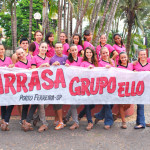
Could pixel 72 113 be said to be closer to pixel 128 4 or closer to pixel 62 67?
pixel 62 67

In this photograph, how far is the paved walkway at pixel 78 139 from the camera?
3.94 metres

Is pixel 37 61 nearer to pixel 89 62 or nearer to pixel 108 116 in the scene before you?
pixel 89 62

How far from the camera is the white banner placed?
471 cm

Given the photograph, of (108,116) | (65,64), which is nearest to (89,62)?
(65,64)

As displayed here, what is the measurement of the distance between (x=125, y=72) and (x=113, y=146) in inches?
62.0

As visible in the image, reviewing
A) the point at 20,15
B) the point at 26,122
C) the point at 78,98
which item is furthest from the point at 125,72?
the point at 20,15

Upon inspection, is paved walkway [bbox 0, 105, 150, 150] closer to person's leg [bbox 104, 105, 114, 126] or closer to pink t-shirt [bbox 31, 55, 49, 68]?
person's leg [bbox 104, 105, 114, 126]

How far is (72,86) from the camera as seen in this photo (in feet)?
15.8

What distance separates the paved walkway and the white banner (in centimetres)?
59

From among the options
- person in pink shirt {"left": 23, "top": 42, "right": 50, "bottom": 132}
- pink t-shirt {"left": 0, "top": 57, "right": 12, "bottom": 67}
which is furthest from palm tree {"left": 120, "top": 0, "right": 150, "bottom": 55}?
pink t-shirt {"left": 0, "top": 57, "right": 12, "bottom": 67}

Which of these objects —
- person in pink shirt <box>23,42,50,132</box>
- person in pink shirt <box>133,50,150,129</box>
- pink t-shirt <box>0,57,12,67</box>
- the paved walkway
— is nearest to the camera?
the paved walkway

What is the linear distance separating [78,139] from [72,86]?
42.5 inches

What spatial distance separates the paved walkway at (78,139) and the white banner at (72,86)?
587 millimetres

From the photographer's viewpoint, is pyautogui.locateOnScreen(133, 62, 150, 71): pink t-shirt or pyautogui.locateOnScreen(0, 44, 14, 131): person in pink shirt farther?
pyautogui.locateOnScreen(133, 62, 150, 71): pink t-shirt
